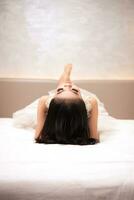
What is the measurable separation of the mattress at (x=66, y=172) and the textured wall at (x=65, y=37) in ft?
3.79

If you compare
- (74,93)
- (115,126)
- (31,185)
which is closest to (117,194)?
(31,185)

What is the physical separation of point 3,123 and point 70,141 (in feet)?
2.45

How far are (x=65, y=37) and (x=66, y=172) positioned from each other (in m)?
1.62

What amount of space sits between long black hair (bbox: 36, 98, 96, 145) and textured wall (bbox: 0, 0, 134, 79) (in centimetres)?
106

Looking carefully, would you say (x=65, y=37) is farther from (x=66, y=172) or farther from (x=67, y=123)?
(x=66, y=172)

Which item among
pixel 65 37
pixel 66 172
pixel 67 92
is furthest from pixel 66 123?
pixel 65 37

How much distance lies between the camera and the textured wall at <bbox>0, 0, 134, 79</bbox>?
8.82 feet

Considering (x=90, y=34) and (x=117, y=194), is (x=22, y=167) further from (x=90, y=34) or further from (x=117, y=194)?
(x=90, y=34)

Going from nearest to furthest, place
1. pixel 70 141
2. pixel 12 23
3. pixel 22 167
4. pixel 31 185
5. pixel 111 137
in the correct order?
pixel 31 185, pixel 22 167, pixel 70 141, pixel 111 137, pixel 12 23

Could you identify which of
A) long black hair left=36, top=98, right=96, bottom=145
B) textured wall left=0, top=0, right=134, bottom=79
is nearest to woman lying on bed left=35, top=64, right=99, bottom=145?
long black hair left=36, top=98, right=96, bottom=145

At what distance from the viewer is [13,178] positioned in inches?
49.6

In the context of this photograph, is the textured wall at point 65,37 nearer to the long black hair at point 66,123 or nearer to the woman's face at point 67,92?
the woman's face at point 67,92

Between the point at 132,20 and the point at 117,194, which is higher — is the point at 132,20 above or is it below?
above

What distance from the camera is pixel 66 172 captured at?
1308mm
